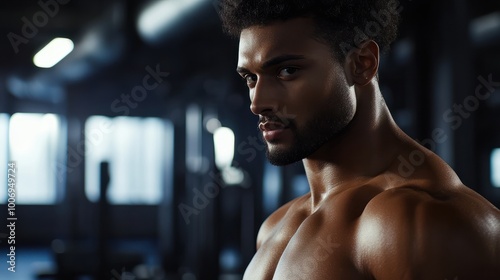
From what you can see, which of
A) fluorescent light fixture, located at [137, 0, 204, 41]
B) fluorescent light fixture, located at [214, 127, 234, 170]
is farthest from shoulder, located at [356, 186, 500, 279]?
fluorescent light fixture, located at [214, 127, 234, 170]

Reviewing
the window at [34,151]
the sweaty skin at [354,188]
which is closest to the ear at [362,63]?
the sweaty skin at [354,188]

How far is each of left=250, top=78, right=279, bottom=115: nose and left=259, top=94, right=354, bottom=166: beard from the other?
37 mm

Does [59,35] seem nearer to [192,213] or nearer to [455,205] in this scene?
[192,213]

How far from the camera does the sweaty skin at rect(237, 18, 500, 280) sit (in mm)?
896

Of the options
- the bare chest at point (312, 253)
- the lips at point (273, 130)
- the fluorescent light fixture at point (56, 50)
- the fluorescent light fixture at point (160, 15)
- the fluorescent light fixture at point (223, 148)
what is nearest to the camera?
the bare chest at point (312, 253)

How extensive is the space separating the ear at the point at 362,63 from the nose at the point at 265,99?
14 cm

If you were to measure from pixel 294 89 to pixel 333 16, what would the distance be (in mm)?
150

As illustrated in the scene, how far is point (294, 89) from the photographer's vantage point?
1066 mm

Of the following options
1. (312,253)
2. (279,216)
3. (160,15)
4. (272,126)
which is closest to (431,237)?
(312,253)

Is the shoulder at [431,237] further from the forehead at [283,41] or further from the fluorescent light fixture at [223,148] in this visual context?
the fluorescent light fixture at [223,148]

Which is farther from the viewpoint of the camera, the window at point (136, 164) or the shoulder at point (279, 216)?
the window at point (136, 164)

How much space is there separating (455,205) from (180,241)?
5255mm

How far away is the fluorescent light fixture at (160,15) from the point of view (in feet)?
11.1

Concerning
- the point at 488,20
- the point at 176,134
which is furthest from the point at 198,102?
the point at 488,20
